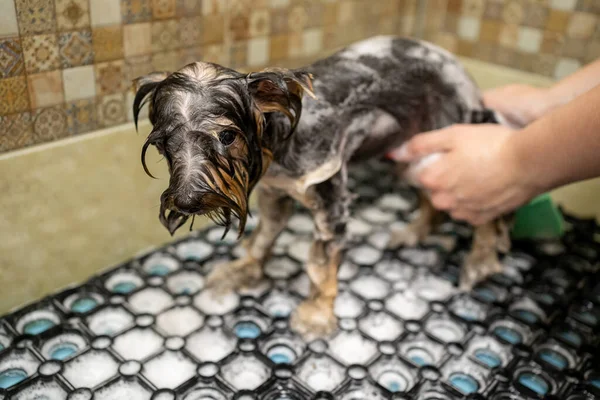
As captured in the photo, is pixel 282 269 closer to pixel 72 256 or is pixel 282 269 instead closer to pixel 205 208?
pixel 72 256

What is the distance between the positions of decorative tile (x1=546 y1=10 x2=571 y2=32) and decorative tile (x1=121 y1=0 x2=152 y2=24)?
986 mm

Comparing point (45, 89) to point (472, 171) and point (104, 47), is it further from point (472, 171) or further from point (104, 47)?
point (472, 171)

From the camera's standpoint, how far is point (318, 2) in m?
1.41

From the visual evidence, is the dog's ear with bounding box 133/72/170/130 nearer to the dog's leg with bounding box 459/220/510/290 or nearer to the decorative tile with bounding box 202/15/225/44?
the decorative tile with bounding box 202/15/225/44

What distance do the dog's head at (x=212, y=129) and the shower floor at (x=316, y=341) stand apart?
0.28 metres

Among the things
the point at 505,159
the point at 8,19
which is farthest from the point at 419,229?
the point at 8,19

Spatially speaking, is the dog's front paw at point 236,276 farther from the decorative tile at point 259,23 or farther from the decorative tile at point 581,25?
the decorative tile at point 581,25

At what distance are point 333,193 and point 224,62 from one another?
44cm

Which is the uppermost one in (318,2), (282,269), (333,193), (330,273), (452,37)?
(318,2)

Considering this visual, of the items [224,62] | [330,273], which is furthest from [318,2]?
[330,273]

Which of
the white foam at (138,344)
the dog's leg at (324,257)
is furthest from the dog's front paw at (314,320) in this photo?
the white foam at (138,344)

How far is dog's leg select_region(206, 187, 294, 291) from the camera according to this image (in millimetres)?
1136

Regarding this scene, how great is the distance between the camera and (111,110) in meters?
1.12

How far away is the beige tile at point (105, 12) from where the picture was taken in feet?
3.36
